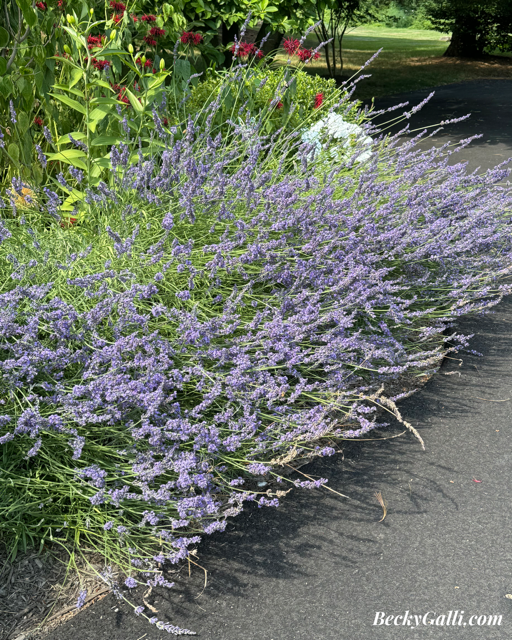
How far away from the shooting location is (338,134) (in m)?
4.34

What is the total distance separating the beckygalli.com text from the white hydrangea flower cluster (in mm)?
2855

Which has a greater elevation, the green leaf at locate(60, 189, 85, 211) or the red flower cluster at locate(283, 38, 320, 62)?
the red flower cluster at locate(283, 38, 320, 62)

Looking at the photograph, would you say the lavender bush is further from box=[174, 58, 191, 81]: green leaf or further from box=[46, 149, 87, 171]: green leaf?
box=[174, 58, 191, 81]: green leaf

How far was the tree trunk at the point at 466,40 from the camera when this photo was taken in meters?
16.9

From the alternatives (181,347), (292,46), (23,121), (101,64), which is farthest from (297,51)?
(181,347)

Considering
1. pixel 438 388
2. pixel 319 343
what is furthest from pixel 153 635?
pixel 438 388

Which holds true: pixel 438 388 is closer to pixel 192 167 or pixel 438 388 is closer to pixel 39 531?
pixel 192 167

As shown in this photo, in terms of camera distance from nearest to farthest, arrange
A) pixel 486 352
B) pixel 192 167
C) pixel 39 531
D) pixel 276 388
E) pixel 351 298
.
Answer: pixel 39 531 < pixel 276 388 < pixel 351 298 < pixel 192 167 < pixel 486 352

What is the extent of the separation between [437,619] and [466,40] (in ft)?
62.1

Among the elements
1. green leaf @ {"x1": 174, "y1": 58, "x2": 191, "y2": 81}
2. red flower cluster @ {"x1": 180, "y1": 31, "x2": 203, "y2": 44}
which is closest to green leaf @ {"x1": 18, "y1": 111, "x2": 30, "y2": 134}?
green leaf @ {"x1": 174, "y1": 58, "x2": 191, "y2": 81}

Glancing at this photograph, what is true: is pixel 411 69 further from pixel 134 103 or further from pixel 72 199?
pixel 72 199

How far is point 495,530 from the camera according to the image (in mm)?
2223

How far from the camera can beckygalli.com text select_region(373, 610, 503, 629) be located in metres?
1.88

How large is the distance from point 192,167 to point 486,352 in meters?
2.02
